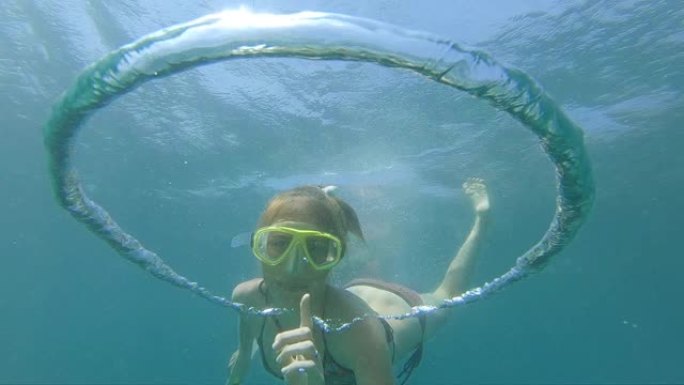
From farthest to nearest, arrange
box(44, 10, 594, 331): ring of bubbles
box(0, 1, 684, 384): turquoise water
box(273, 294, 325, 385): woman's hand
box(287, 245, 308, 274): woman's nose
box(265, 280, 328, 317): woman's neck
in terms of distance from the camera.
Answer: box(0, 1, 684, 384): turquoise water → box(265, 280, 328, 317): woman's neck → box(287, 245, 308, 274): woman's nose → box(273, 294, 325, 385): woman's hand → box(44, 10, 594, 331): ring of bubbles

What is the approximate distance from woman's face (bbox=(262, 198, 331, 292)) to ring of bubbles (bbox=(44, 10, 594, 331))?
189 cm

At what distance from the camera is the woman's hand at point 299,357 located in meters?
3.32

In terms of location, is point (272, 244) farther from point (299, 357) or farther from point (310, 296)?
point (299, 357)

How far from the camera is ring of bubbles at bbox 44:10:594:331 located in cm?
262

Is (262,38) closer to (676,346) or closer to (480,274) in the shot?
(480,274)

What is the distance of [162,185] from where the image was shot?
28797mm

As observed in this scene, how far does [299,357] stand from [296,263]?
3.82 feet

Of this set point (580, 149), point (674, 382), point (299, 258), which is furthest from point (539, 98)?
point (674, 382)

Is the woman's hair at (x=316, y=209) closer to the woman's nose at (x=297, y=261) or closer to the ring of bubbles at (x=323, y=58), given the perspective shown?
the woman's nose at (x=297, y=261)

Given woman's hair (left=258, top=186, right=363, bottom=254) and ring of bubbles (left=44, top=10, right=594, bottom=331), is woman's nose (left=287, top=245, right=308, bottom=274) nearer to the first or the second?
woman's hair (left=258, top=186, right=363, bottom=254)

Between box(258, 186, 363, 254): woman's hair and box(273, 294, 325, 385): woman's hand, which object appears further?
box(258, 186, 363, 254): woman's hair

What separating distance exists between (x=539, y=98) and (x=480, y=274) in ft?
146

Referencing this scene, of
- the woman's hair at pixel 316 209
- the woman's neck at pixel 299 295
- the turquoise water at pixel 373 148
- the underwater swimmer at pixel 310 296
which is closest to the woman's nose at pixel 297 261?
the underwater swimmer at pixel 310 296

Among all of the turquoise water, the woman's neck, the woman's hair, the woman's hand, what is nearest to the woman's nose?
the woman's neck
